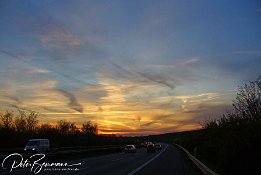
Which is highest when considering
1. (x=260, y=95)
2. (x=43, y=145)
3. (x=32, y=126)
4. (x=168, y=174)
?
(x=32, y=126)

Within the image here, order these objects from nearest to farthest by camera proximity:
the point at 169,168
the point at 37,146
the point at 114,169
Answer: the point at 114,169 → the point at 169,168 → the point at 37,146

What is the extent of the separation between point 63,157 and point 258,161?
29311 millimetres

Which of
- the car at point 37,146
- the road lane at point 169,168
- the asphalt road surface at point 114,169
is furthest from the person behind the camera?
the car at point 37,146

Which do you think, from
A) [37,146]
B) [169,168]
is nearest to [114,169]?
[169,168]

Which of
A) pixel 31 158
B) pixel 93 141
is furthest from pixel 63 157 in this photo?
pixel 93 141

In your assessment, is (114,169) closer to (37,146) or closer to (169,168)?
(169,168)

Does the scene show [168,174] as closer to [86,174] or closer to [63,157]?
[86,174]

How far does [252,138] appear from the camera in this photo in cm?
1991

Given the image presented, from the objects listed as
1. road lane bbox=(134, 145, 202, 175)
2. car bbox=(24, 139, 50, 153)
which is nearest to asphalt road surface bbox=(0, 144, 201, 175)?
road lane bbox=(134, 145, 202, 175)

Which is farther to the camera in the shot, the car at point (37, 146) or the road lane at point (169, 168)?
the car at point (37, 146)

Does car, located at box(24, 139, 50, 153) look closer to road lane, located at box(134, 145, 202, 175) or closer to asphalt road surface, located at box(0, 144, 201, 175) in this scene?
asphalt road surface, located at box(0, 144, 201, 175)

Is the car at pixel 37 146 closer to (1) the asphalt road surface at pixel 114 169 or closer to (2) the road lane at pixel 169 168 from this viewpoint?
(1) the asphalt road surface at pixel 114 169

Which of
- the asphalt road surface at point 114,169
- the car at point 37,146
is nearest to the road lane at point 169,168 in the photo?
the asphalt road surface at point 114,169

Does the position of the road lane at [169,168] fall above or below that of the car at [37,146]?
below
